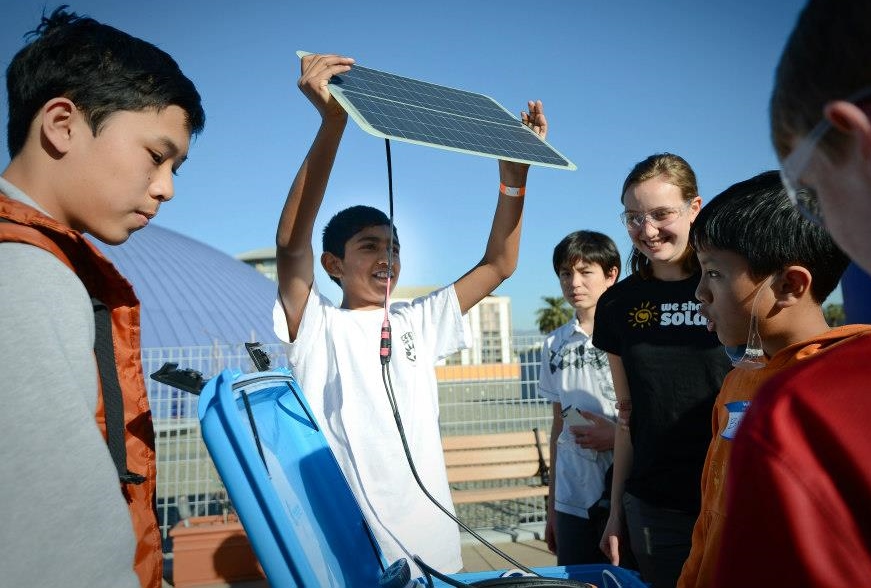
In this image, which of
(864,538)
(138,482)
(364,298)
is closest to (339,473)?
(138,482)

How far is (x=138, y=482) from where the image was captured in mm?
1343

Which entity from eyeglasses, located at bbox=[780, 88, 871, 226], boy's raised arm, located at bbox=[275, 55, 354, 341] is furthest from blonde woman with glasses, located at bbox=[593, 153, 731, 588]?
eyeglasses, located at bbox=[780, 88, 871, 226]

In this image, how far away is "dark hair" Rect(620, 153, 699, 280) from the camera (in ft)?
8.75

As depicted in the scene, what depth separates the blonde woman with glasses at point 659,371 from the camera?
2.33 m

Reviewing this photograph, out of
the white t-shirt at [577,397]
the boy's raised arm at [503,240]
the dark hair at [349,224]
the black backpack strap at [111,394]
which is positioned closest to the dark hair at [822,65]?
the black backpack strap at [111,394]

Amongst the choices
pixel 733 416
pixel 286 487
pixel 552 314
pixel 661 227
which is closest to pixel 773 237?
pixel 733 416

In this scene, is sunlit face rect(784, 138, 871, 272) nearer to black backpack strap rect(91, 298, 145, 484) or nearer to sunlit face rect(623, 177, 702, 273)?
black backpack strap rect(91, 298, 145, 484)

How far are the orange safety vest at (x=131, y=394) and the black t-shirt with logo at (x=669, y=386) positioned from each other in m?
1.82

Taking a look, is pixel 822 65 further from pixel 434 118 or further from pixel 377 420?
pixel 377 420

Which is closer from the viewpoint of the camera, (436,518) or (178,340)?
(436,518)

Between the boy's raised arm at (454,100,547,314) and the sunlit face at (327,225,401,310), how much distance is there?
0.36 meters

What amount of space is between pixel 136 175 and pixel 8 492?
31.0 inches

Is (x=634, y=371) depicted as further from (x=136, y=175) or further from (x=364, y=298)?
(x=136, y=175)

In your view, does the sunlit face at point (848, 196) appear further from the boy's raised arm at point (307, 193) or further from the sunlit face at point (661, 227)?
the sunlit face at point (661, 227)
